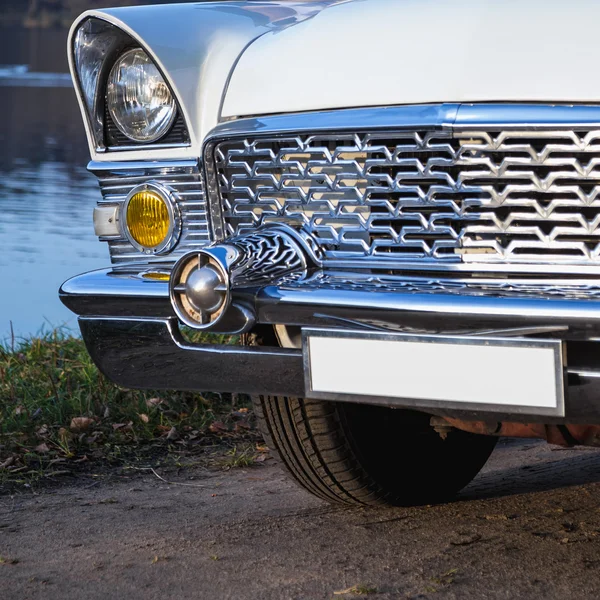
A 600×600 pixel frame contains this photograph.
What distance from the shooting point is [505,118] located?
233cm

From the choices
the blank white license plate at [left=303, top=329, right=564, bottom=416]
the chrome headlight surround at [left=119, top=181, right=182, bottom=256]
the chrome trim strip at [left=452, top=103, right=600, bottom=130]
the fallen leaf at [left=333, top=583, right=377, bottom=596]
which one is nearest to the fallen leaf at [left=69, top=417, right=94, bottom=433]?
the chrome headlight surround at [left=119, top=181, right=182, bottom=256]

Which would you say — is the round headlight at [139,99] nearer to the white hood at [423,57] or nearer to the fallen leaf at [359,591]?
the white hood at [423,57]

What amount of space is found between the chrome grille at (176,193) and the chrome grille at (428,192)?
71 mm

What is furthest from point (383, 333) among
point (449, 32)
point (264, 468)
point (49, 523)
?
point (264, 468)

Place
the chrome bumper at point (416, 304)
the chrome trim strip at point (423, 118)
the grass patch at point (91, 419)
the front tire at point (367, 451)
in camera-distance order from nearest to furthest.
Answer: the chrome bumper at point (416, 304) → the chrome trim strip at point (423, 118) → the front tire at point (367, 451) → the grass patch at point (91, 419)

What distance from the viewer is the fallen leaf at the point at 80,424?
411 cm

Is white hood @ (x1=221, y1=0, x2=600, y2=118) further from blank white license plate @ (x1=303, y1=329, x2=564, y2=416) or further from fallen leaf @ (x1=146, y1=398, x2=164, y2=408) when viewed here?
fallen leaf @ (x1=146, y1=398, x2=164, y2=408)

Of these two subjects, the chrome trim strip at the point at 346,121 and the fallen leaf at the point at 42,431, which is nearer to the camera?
the chrome trim strip at the point at 346,121

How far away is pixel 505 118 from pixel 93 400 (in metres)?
2.51

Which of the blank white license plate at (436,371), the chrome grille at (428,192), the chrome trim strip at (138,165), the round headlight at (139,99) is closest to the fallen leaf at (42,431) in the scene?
the chrome trim strip at (138,165)

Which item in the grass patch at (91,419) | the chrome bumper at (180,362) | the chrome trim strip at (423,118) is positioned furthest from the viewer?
the grass patch at (91,419)

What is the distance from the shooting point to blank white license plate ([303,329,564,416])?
222cm

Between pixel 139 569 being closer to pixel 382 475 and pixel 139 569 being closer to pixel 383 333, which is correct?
pixel 382 475

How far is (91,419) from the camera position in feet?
13.8
